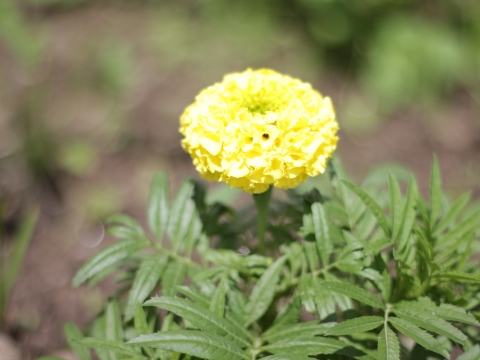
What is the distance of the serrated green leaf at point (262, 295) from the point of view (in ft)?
3.76

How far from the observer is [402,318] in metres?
1.02

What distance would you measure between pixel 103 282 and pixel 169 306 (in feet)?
4.73

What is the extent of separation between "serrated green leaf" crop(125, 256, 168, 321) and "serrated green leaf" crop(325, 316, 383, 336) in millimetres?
465

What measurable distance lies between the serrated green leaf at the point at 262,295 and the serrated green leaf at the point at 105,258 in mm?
341

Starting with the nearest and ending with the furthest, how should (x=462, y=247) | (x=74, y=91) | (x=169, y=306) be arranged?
(x=169, y=306) < (x=462, y=247) < (x=74, y=91)

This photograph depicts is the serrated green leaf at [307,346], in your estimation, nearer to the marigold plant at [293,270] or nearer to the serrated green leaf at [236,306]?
the marigold plant at [293,270]

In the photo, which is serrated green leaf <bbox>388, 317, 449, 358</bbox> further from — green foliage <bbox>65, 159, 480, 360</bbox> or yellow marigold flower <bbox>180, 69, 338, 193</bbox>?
yellow marigold flower <bbox>180, 69, 338, 193</bbox>

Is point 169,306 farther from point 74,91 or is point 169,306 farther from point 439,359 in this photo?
point 74,91

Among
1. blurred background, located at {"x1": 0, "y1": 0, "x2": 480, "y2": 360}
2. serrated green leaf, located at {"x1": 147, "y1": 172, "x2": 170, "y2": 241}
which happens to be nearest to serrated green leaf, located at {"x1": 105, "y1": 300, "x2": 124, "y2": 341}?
serrated green leaf, located at {"x1": 147, "y1": 172, "x2": 170, "y2": 241}

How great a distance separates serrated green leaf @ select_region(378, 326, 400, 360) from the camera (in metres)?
0.93

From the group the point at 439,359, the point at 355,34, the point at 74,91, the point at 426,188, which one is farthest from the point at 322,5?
the point at 439,359

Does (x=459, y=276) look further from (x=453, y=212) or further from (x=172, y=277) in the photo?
(x=172, y=277)

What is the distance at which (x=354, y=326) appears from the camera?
0.95 metres

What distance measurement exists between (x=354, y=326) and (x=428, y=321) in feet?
0.54
